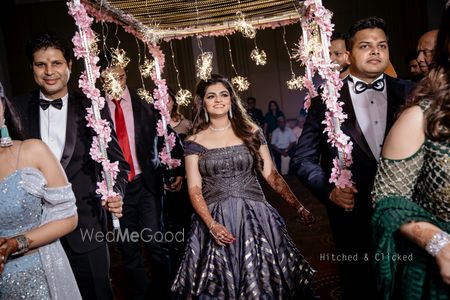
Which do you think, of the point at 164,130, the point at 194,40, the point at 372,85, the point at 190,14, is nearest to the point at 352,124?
the point at 372,85

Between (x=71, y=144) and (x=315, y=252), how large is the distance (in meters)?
A: 2.92

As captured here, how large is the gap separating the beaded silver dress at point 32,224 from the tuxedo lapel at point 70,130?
93 cm

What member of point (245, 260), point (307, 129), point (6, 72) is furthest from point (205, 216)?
point (6, 72)

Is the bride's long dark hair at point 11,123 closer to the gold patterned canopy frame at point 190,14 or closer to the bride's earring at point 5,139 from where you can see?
the bride's earring at point 5,139

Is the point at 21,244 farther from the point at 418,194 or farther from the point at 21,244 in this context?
the point at 418,194

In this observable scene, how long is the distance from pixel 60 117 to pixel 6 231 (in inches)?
49.0

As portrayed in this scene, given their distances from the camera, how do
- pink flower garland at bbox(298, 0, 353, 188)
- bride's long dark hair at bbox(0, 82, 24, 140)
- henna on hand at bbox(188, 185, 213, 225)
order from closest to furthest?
1. bride's long dark hair at bbox(0, 82, 24, 140)
2. pink flower garland at bbox(298, 0, 353, 188)
3. henna on hand at bbox(188, 185, 213, 225)

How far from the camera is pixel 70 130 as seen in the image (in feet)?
9.69

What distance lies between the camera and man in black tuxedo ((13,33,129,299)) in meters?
2.88

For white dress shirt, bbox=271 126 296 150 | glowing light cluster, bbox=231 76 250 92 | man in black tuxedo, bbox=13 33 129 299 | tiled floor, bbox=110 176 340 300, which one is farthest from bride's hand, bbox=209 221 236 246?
white dress shirt, bbox=271 126 296 150

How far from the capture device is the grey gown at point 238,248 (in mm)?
3053

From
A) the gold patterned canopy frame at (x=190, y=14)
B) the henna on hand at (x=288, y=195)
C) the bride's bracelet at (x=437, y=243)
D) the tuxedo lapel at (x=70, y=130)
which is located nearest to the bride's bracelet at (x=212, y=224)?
the henna on hand at (x=288, y=195)

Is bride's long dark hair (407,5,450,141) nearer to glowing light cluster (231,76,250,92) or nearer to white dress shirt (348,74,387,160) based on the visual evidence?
white dress shirt (348,74,387,160)

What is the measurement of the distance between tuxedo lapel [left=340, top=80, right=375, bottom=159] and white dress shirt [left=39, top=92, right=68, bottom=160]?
176cm
